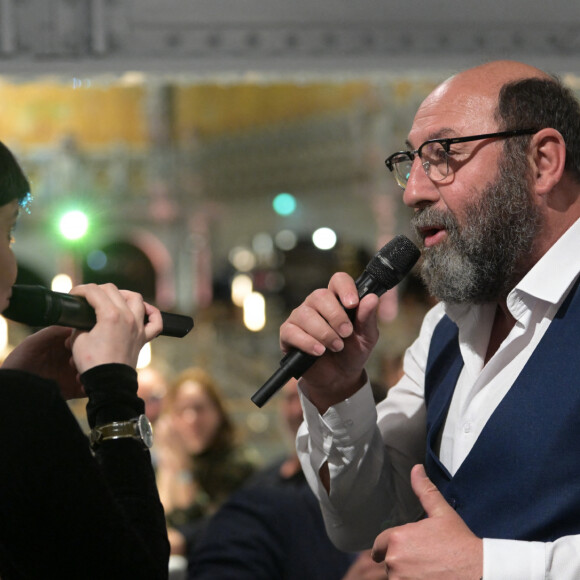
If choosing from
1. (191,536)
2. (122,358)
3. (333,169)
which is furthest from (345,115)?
(122,358)

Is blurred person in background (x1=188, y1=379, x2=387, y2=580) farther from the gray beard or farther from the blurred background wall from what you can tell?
the blurred background wall

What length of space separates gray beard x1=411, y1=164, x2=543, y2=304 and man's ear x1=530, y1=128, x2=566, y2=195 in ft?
0.12

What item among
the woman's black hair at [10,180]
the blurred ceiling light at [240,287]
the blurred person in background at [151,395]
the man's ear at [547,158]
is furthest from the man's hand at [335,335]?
the blurred ceiling light at [240,287]

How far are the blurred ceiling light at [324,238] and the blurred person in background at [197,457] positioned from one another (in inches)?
479

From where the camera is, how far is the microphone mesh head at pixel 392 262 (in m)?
1.76

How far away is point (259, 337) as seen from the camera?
47.0 ft

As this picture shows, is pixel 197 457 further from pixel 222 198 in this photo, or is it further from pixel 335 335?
pixel 222 198

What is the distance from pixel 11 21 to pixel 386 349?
10.4 meters

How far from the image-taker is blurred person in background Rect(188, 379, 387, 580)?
269 centimetres

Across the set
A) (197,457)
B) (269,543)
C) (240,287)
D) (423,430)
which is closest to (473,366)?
(423,430)

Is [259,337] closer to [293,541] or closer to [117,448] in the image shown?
[293,541]

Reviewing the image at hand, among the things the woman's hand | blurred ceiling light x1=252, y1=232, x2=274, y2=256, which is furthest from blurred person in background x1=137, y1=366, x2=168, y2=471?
blurred ceiling light x1=252, y1=232, x2=274, y2=256

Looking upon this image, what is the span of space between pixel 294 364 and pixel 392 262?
30cm

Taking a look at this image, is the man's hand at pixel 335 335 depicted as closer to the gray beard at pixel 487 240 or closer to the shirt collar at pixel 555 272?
the gray beard at pixel 487 240
